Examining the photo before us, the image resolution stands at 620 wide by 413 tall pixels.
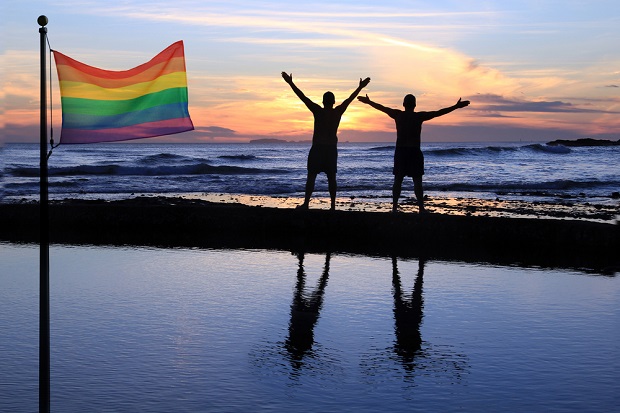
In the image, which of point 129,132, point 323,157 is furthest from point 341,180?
point 129,132

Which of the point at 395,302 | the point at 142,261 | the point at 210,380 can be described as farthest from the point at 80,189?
A: the point at 210,380

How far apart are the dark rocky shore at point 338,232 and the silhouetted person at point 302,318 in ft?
9.33

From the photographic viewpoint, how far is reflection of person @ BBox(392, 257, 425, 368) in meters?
6.77

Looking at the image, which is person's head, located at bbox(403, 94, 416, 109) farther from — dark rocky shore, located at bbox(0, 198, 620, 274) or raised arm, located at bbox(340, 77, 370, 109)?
dark rocky shore, located at bbox(0, 198, 620, 274)

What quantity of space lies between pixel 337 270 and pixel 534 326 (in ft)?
11.3

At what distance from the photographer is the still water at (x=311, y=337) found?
18.3 ft

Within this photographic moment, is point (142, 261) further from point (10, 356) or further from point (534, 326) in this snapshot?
point (534, 326)

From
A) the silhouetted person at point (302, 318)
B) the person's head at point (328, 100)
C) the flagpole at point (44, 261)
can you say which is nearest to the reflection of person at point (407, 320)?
the silhouetted person at point (302, 318)

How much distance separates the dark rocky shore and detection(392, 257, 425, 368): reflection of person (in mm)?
2407

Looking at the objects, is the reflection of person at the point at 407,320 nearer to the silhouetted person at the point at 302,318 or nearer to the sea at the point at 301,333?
the sea at the point at 301,333

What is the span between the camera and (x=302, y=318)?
7.89 m

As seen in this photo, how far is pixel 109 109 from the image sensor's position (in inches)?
205

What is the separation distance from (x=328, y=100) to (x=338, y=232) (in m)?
2.19

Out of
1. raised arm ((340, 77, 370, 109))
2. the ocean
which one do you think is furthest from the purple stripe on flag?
the ocean
